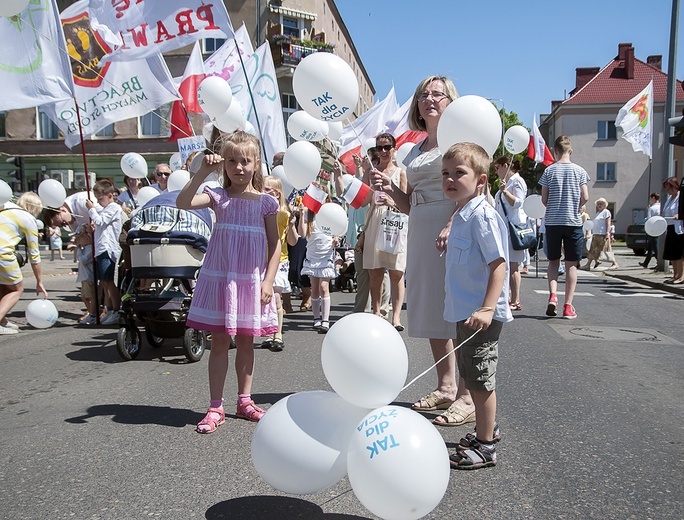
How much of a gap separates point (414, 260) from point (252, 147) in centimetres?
124

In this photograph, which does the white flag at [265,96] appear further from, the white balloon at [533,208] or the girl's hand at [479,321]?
the girl's hand at [479,321]

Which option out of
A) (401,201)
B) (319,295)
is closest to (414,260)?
(401,201)

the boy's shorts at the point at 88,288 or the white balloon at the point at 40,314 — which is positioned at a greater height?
the boy's shorts at the point at 88,288

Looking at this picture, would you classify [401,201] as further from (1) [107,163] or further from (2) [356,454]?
(1) [107,163]

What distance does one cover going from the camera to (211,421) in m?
3.77

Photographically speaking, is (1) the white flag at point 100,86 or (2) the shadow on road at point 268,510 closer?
(2) the shadow on road at point 268,510

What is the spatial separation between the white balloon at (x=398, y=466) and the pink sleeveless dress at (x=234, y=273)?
1.70 metres

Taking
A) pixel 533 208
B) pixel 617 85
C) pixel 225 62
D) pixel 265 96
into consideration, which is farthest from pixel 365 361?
pixel 617 85

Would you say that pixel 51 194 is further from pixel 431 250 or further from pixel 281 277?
pixel 431 250

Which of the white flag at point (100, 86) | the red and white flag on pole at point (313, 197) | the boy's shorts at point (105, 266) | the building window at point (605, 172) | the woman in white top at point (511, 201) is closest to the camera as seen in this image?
the red and white flag on pole at point (313, 197)

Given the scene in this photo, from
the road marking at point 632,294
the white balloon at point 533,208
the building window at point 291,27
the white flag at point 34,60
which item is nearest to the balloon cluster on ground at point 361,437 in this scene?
the white flag at point 34,60

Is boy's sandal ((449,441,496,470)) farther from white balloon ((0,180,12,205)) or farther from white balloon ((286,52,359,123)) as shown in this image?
white balloon ((0,180,12,205))

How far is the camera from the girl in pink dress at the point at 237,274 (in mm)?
3904

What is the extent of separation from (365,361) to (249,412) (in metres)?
1.72
